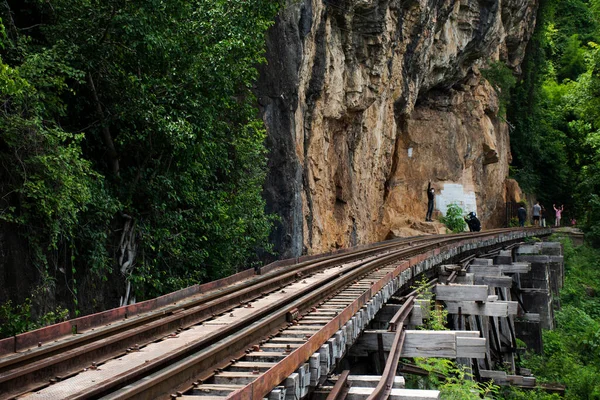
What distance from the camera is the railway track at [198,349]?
16.9 ft

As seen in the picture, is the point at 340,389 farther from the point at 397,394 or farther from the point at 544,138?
the point at 544,138

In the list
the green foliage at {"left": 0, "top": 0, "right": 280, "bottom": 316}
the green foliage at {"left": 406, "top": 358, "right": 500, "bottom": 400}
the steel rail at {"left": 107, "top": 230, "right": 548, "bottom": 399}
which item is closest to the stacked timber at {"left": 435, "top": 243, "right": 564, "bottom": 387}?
the green foliage at {"left": 406, "top": 358, "right": 500, "bottom": 400}

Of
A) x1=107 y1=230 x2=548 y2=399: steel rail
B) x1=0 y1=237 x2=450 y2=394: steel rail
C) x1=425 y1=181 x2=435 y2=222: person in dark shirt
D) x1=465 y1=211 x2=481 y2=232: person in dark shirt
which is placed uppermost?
x1=425 y1=181 x2=435 y2=222: person in dark shirt

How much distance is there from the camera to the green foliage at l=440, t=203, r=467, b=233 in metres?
32.2

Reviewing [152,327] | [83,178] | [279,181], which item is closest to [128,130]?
[83,178]

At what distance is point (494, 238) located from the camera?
24.6 metres

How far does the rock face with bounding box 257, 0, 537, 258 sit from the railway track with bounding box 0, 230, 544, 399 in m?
8.67

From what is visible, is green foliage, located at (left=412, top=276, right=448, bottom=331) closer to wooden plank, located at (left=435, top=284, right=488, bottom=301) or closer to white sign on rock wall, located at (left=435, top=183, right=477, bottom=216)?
wooden plank, located at (left=435, top=284, right=488, bottom=301)

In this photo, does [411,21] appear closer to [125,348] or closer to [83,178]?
[83,178]

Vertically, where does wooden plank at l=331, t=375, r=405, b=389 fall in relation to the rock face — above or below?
below

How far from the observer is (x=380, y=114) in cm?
2642

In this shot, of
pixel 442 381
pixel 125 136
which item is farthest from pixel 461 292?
pixel 125 136

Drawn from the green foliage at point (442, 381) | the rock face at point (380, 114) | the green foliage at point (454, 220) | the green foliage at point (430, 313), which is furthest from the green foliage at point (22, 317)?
the green foliage at point (454, 220)

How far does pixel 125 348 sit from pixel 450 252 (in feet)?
44.4
